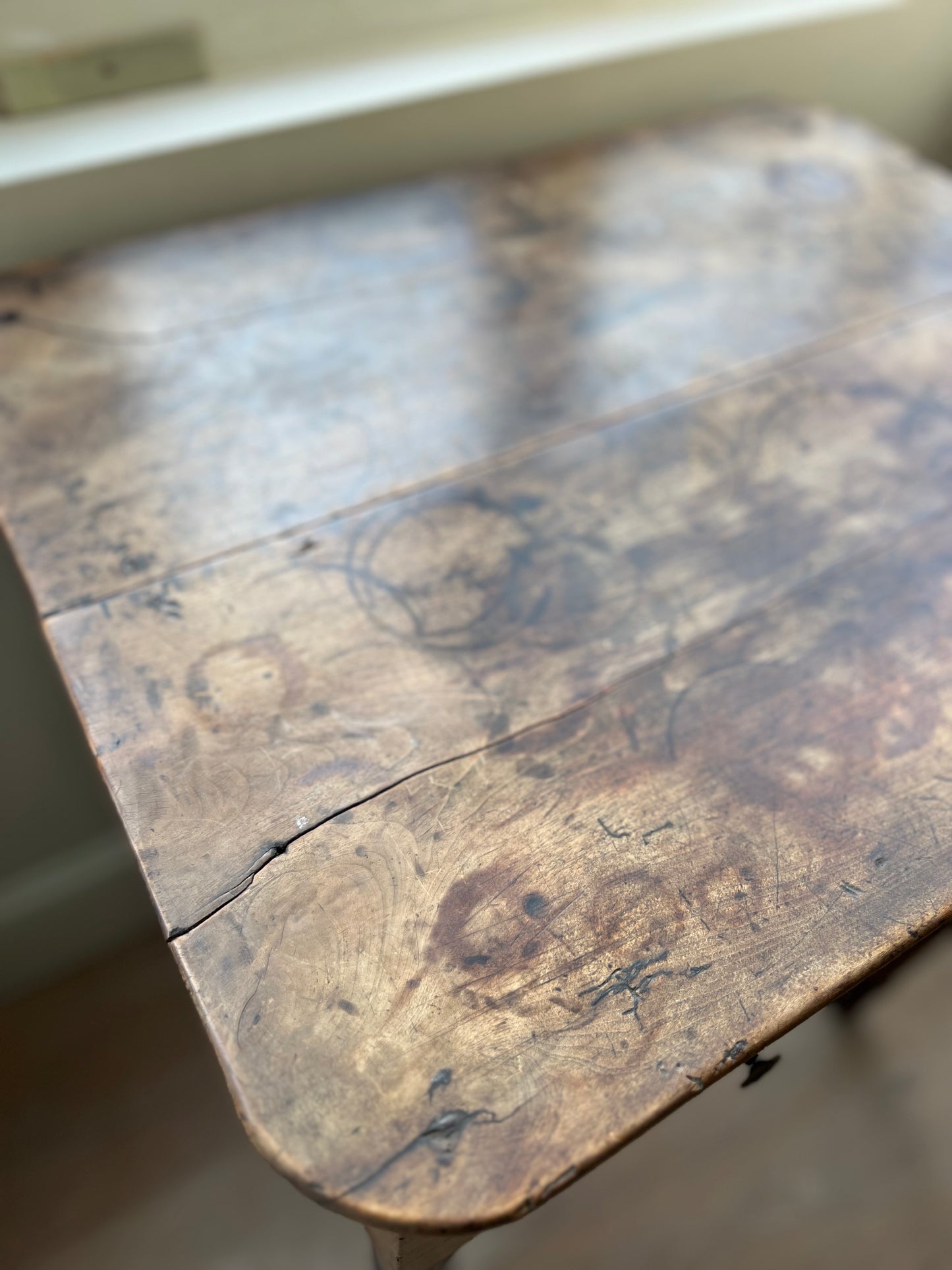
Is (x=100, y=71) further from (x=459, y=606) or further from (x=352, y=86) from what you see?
(x=459, y=606)

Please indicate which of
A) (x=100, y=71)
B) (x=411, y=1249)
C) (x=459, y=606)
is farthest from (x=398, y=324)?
(x=411, y=1249)

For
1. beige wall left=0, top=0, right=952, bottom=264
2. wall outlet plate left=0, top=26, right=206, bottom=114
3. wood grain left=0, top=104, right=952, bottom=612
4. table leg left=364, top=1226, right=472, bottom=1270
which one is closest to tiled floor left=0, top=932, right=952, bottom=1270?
table leg left=364, top=1226, right=472, bottom=1270

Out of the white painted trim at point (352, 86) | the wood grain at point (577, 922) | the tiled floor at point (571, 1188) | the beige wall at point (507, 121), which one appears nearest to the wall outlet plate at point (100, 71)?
the white painted trim at point (352, 86)

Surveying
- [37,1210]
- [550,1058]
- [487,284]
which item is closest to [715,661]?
[550,1058]

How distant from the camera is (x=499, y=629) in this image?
642 mm

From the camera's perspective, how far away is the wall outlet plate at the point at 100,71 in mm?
981

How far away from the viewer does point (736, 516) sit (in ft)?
2.38

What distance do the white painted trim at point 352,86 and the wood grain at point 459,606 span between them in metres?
0.52

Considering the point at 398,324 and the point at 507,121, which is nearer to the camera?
the point at 398,324

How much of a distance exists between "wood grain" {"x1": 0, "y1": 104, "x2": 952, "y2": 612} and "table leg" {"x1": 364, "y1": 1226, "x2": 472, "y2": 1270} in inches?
16.5

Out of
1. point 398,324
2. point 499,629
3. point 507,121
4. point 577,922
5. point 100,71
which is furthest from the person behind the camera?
point 507,121

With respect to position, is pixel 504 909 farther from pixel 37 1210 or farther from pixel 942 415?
pixel 37 1210

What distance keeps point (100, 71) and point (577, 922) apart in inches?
38.8

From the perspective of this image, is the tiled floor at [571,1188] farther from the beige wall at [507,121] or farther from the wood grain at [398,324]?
the beige wall at [507,121]
